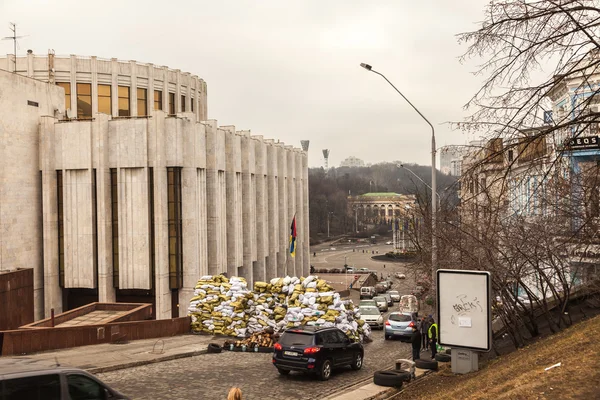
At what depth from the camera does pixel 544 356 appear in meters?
10.9

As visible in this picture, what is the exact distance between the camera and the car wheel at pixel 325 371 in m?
15.6

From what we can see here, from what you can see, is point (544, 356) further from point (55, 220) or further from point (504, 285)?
point (55, 220)

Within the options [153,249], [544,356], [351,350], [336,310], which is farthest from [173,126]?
[544,356]

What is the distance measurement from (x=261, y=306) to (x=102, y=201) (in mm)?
14068

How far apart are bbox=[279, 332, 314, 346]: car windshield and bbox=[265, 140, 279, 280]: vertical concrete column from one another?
3395 centimetres

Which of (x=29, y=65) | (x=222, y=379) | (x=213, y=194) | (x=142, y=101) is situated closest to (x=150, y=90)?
(x=142, y=101)

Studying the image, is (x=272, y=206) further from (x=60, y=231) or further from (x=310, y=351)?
(x=310, y=351)

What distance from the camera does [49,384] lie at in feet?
26.7

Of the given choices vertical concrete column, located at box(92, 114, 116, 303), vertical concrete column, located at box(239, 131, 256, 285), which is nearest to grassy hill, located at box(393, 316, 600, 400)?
vertical concrete column, located at box(92, 114, 116, 303)

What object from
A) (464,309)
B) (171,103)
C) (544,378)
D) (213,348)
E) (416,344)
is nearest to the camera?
(544,378)

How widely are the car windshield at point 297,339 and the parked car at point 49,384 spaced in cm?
709

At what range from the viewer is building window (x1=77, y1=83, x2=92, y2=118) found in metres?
42.6

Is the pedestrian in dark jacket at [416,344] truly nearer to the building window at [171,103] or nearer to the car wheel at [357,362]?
the car wheel at [357,362]

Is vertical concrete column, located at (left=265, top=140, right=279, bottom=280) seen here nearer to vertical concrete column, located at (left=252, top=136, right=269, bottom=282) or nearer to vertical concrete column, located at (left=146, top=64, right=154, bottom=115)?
vertical concrete column, located at (left=252, top=136, right=269, bottom=282)
